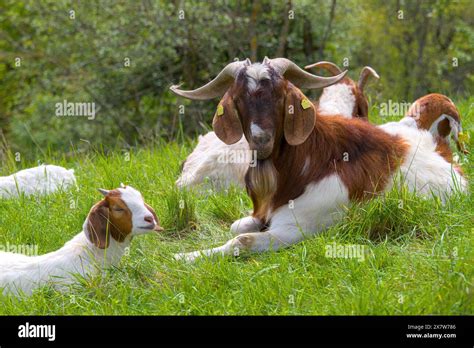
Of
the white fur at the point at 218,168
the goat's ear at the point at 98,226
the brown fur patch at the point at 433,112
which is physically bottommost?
the white fur at the point at 218,168

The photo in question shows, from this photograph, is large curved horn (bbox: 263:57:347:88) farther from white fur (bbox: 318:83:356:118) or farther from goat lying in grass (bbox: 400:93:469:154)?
white fur (bbox: 318:83:356:118)

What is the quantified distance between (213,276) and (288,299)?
62 cm

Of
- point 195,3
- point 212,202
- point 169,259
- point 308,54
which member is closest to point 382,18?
point 308,54

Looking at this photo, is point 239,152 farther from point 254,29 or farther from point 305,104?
point 254,29

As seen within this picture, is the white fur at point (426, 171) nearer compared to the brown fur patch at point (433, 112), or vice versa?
the white fur at point (426, 171)

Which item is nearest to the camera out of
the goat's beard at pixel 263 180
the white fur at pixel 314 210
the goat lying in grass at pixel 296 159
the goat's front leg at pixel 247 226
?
the goat lying in grass at pixel 296 159

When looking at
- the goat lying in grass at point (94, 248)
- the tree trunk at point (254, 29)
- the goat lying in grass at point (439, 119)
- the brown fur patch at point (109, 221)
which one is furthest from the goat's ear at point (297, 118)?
the tree trunk at point (254, 29)

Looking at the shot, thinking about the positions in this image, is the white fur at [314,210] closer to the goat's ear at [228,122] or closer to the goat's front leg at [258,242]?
the goat's front leg at [258,242]

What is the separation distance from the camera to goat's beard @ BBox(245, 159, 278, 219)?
636 cm

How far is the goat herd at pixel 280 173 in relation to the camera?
18.9ft

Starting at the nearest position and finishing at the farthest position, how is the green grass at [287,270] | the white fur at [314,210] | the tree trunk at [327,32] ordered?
the green grass at [287,270], the white fur at [314,210], the tree trunk at [327,32]

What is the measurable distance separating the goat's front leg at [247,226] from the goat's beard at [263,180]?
15cm

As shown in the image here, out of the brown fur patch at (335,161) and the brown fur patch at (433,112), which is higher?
the brown fur patch at (433,112)
